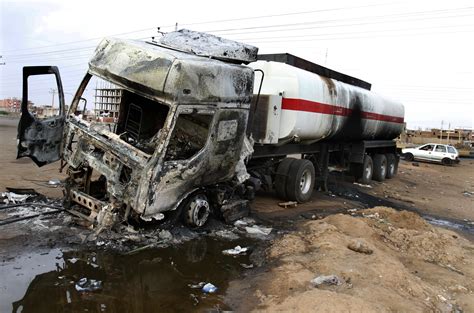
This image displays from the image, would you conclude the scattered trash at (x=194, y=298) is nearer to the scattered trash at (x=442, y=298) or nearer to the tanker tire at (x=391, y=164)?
the scattered trash at (x=442, y=298)

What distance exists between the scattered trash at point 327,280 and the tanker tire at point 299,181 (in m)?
4.77

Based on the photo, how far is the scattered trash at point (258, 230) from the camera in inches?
289

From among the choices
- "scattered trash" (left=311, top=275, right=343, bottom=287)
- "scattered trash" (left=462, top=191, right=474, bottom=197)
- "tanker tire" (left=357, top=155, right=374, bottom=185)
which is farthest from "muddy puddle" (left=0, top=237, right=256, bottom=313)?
"scattered trash" (left=462, top=191, right=474, bottom=197)

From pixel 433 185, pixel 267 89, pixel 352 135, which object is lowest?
pixel 433 185

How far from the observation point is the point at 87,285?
4605 millimetres

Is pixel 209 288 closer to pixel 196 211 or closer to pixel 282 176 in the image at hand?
pixel 196 211

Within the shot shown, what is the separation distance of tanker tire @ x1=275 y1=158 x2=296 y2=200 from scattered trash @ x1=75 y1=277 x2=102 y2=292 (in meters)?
5.84

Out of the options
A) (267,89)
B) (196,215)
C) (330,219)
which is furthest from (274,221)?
(267,89)

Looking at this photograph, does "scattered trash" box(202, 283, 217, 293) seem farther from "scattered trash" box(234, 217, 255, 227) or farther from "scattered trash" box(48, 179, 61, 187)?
"scattered trash" box(48, 179, 61, 187)

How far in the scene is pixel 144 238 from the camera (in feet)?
20.1

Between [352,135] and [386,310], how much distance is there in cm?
867

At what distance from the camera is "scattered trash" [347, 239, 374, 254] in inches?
245

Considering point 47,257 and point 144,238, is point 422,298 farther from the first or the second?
point 47,257

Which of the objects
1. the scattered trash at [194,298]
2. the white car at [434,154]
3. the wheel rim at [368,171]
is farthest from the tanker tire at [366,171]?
the white car at [434,154]
